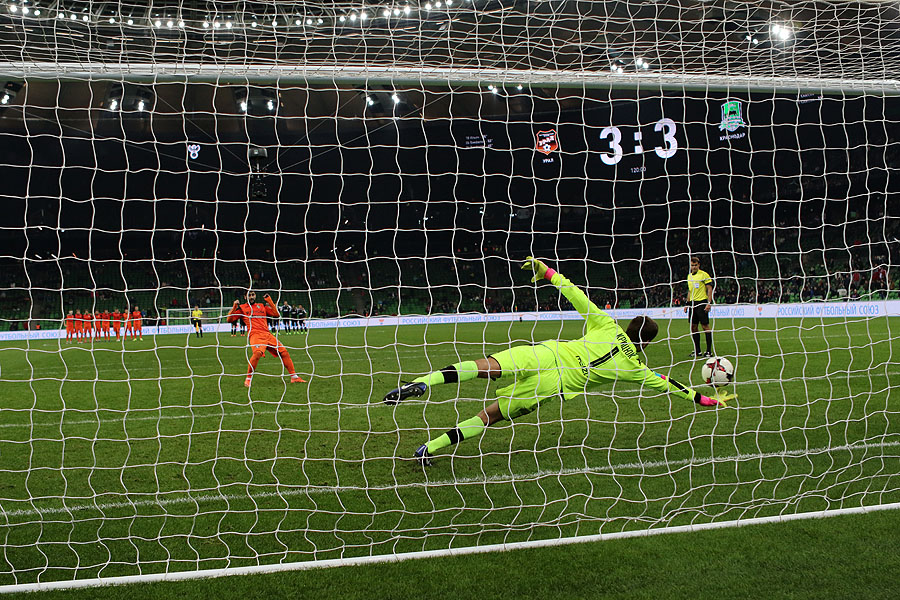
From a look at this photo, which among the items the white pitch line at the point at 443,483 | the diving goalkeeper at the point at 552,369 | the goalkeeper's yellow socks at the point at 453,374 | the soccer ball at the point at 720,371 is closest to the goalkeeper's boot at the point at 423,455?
the diving goalkeeper at the point at 552,369

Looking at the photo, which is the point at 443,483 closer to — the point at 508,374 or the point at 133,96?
the point at 508,374

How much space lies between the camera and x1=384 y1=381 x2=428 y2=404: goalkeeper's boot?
14.1 feet

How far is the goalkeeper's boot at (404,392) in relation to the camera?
169 inches

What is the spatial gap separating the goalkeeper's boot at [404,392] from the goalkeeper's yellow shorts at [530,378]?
0.59 metres

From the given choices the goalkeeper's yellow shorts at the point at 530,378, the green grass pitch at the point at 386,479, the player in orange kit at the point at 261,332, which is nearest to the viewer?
the green grass pitch at the point at 386,479

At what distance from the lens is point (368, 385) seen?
907 centimetres

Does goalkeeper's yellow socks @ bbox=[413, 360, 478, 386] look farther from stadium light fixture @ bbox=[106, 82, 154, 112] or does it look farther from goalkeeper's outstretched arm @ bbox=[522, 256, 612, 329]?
stadium light fixture @ bbox=[106, 82, 154, 112]

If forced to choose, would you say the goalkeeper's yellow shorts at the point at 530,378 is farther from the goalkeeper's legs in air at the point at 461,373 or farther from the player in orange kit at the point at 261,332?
the player in orange kit at the point at 261,332

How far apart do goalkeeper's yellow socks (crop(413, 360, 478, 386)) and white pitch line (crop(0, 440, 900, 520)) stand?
2.27ft

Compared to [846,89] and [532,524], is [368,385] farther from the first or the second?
[846,89]

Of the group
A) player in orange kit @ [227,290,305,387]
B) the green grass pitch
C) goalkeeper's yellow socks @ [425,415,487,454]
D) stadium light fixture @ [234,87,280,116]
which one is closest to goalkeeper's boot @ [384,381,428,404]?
the green grass pitch

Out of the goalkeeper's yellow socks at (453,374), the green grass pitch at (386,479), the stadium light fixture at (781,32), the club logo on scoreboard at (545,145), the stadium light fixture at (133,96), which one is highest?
the stadium light fixture at (133,96)

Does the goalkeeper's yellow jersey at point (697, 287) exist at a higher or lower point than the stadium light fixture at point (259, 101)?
lower

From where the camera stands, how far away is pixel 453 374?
4594 millimetres
